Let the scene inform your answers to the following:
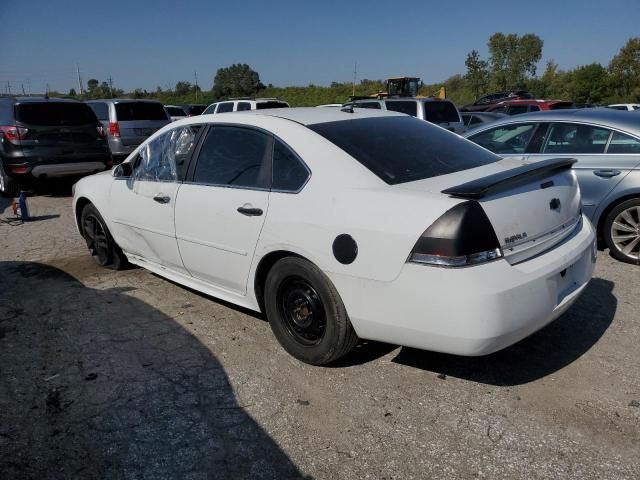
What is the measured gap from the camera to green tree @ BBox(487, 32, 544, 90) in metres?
47.5

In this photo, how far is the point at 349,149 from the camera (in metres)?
3.18

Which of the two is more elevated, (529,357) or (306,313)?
(306,313)

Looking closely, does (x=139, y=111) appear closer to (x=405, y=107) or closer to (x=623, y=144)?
(x=405, y=107)

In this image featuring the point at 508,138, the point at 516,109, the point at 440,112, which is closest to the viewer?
the point at 508,138

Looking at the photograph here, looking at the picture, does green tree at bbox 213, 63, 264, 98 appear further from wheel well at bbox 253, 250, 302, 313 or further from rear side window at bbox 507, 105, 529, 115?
wheel well at bbox 253, 250, 302, 313

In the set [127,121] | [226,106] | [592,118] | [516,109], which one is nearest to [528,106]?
[516,109]

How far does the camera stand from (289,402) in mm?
2967

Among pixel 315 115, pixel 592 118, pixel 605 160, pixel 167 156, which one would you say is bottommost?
pixel 605 160

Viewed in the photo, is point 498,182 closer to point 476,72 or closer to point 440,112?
point 440,112

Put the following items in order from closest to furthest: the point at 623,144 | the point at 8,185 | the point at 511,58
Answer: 1. the point at 623,144
2. the point at 8,185
3. the point at 511,58

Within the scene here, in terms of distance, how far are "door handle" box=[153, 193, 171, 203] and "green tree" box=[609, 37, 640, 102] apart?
136 feet

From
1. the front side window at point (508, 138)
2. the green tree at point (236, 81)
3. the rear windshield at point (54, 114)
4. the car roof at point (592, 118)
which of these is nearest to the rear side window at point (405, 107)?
the front side window at point (508, 138)

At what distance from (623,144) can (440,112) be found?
305 inches

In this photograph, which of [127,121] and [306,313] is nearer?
[306,313]
